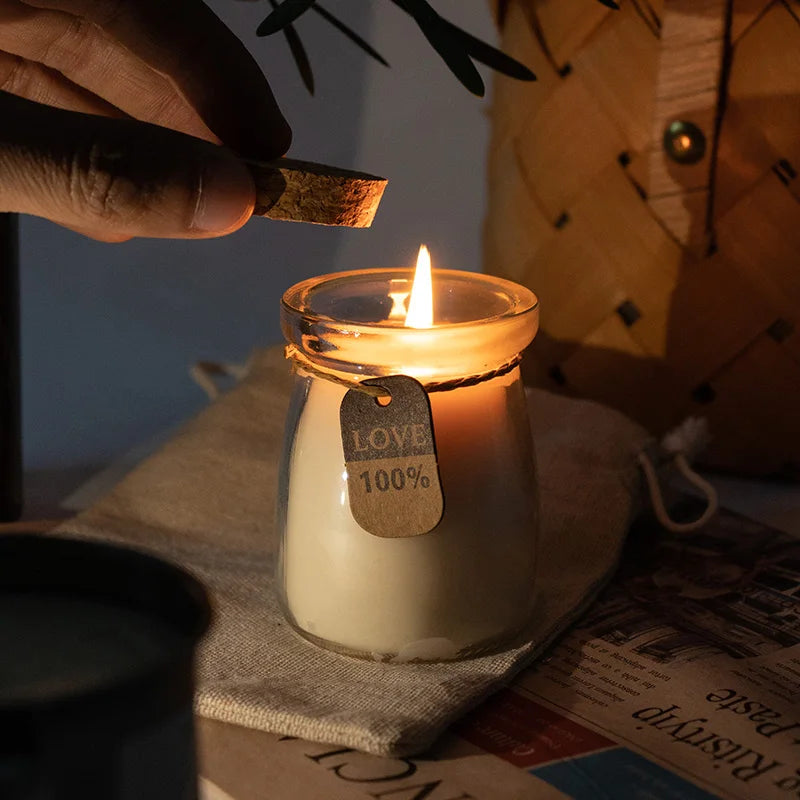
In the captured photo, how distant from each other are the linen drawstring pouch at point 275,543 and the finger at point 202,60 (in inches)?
9.0

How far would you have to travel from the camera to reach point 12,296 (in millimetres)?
711

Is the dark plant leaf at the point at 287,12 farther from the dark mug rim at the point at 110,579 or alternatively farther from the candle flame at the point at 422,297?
the dark mug rim at the point at 110,579

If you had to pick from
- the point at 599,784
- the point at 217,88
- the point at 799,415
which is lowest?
the point at 599,784

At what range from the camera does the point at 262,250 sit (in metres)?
1.10

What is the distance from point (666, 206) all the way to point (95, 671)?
55cm

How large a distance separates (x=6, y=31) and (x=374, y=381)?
37cm

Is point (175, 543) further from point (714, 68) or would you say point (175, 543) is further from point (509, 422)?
point (714, 68)

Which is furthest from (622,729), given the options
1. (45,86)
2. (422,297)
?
(45,86)

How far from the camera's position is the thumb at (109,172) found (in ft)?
1.46

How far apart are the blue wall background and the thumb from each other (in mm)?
533

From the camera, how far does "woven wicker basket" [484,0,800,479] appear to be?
70 cm

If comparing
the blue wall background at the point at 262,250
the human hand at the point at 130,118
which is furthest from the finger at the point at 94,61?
the blue wall background at the point at 262,250

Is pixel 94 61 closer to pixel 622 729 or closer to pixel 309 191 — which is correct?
pixel 309 191

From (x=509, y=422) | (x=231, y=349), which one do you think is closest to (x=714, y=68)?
(x=509, y=422)
